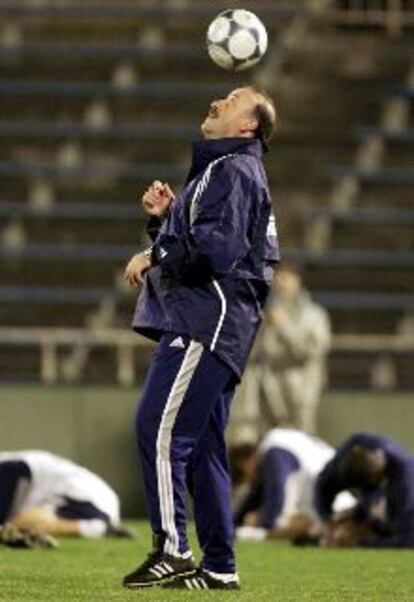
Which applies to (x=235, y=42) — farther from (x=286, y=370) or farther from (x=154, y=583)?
(x=286, y=370)

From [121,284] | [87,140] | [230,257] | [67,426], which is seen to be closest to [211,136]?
[230,257]

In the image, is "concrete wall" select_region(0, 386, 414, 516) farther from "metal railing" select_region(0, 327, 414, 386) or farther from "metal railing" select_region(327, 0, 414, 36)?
"metal railing" select_region(327, 0, 414, 36)

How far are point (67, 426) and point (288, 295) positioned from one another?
75.5 inches

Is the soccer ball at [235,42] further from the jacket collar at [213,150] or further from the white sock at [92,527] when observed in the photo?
the white sock at [92,527]

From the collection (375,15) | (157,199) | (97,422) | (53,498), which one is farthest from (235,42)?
(375,15)

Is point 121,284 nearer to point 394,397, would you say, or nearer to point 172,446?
point 394,397

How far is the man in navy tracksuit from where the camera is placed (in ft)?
30.9

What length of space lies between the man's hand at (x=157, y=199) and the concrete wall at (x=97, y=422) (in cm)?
827

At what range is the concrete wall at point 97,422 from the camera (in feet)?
58.8

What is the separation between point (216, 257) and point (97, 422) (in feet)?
28.6

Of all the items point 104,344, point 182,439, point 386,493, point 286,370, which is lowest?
point 286,370

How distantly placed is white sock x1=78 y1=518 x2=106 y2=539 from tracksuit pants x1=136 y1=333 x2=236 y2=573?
523cm

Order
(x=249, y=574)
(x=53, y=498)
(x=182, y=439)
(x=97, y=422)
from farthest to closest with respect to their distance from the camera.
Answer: (x=97, y=422) → (x=53, y=498) → (x=249, y=574) → (x=182, y=439)

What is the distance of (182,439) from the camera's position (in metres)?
9.46
